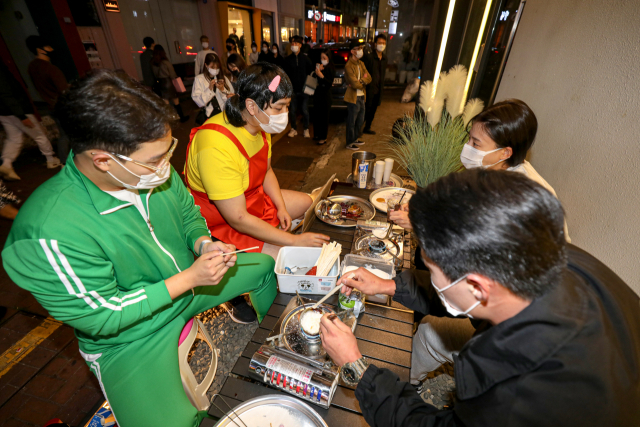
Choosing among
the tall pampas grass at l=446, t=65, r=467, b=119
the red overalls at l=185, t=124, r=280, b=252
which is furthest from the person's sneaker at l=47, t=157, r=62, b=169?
the tall pampas grass at l=446, t=65, r=467, b=119

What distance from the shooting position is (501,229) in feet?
2.29

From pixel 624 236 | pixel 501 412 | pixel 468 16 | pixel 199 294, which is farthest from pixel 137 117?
pixel 468 16

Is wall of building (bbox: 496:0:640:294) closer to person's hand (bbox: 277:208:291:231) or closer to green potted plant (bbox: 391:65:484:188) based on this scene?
green potted plant (bbox: 391:65:484:188)

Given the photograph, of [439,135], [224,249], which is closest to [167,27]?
[439,135]

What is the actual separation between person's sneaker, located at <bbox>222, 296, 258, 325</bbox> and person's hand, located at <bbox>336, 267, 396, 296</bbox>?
51.6 inches

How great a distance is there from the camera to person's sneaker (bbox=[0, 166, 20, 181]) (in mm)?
4305

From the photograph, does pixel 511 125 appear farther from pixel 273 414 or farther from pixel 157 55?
pixel 157 55

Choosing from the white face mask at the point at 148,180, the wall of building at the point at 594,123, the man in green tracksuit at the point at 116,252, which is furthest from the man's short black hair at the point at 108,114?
the wall of building at the point at 594,123

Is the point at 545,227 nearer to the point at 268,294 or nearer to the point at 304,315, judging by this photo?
the point at 304,315

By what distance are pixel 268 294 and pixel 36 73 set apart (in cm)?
525

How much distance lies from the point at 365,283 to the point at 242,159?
1298 millimetres

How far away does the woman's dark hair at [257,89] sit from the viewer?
1896mm

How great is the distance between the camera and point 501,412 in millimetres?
740

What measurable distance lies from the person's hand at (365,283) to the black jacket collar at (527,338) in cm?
59
